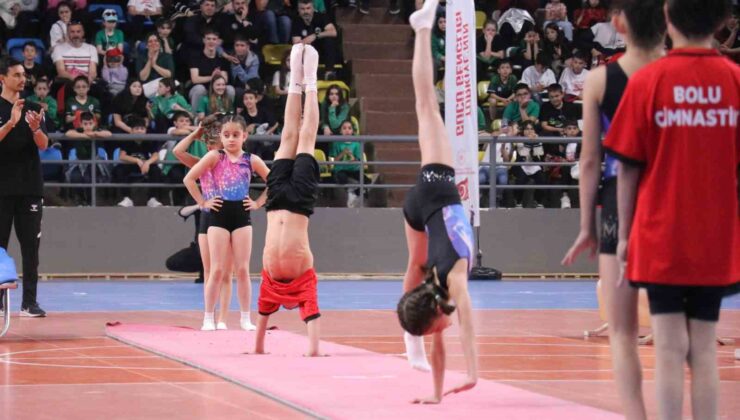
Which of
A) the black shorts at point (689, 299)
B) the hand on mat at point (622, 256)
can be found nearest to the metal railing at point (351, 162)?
the hand on mat at point (622, 256)

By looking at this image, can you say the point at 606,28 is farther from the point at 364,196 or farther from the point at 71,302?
the point at 71,302

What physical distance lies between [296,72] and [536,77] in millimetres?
10380

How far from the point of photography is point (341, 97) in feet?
57.6

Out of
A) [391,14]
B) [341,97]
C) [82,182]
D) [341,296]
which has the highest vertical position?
[391,14]

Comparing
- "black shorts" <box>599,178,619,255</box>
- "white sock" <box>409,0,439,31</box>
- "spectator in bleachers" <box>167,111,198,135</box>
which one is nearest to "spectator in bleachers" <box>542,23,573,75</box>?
"spectator in bleachers" <box>167,111,198,135</box>

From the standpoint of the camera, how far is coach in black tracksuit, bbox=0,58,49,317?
35.6 feet

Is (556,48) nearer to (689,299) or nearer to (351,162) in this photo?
(351,162)

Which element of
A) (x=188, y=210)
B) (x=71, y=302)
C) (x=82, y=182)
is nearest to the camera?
(x=71, y=302)

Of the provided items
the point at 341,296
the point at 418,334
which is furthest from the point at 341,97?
the point at 418,334

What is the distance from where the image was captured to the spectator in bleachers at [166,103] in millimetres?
16812

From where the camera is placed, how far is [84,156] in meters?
16.8

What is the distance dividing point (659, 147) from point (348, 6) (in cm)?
1666

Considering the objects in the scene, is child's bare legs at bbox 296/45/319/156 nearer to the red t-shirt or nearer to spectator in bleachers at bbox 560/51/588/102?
the red t-shirt

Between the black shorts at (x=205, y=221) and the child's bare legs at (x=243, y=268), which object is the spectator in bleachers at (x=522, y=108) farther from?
the child's bare legs at (x=243, y=268)
